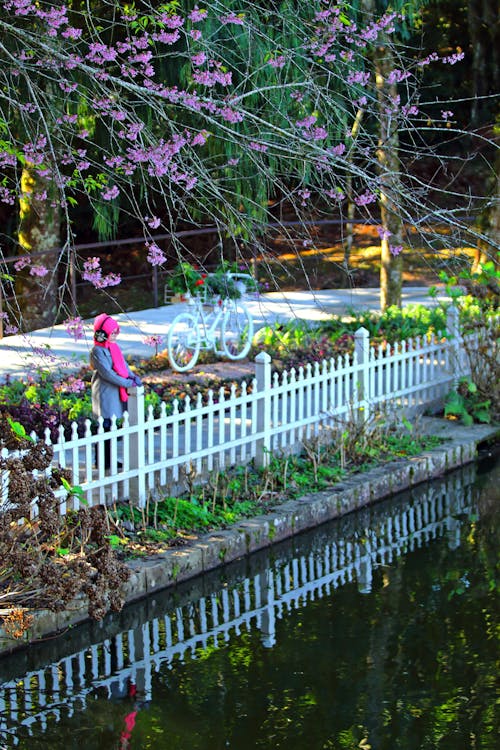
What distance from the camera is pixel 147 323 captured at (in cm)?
1630

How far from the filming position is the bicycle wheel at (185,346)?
13336 mm

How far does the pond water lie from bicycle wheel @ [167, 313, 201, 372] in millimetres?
4411

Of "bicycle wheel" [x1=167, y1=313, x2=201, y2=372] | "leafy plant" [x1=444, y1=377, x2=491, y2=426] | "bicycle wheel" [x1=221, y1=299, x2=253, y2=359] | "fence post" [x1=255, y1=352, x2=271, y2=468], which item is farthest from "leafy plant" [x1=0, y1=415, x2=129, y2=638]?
"bicycle wheel" [x1=221, y1=299, x2=253, y2=359]

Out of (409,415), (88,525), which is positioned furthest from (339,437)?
(88,525)

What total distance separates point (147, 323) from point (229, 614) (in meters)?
8.84

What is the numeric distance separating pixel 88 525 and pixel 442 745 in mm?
2371

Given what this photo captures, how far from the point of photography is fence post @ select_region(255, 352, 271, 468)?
32.5 ft

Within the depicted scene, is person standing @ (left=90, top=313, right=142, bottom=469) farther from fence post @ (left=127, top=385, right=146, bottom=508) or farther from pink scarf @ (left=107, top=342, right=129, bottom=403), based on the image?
fence post @ (left=127, top=385, right=146, bottom=508)

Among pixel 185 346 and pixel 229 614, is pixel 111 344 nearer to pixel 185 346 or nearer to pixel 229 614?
pixel 229 614

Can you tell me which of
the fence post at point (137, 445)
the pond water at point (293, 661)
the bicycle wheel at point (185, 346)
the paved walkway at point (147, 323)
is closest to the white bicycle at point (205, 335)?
the bicycle wheel at point (185, 346)

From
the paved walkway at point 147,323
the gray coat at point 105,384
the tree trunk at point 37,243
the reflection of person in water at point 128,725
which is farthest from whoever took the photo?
the tree trunk at point 37,243

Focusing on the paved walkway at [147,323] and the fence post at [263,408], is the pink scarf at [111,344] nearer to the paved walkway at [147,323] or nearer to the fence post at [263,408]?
the fence post at [263,408]

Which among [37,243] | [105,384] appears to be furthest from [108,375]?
[37,243]

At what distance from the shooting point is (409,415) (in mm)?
12180
